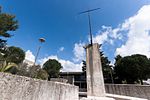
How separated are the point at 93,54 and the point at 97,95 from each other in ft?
7.73

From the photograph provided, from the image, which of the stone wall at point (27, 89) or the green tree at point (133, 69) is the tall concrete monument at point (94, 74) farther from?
the green tree at point (133, 69)

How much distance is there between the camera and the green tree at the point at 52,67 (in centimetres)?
3456

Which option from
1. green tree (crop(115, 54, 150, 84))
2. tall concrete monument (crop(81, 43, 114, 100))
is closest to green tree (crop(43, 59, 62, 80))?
green tree (crop(115, 54, 150, 84))

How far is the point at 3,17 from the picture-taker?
53.8 ft

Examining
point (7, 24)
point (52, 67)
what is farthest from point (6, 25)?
point (52, 67)

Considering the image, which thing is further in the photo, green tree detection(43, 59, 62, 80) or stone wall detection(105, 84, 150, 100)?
green tree detection(43, 59, 62, 80)

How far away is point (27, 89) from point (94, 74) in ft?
17.1

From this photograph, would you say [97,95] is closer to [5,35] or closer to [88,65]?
[88,65]

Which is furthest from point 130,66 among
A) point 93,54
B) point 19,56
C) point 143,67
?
point 19,56

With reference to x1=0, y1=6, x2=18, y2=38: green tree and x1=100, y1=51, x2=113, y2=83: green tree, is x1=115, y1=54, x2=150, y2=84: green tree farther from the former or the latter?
x1=0, y1=6, x2=18, y2=38: green tree

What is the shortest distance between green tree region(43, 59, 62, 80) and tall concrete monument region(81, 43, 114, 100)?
2908 cm

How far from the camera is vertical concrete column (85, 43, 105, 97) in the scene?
6.62 m

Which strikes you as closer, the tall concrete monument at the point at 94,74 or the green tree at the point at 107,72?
the tall concrete monument at the point at 94,74

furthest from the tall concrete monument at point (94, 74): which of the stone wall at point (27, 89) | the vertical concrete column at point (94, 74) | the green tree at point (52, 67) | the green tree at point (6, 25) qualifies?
the green tree at point (52, 67)
